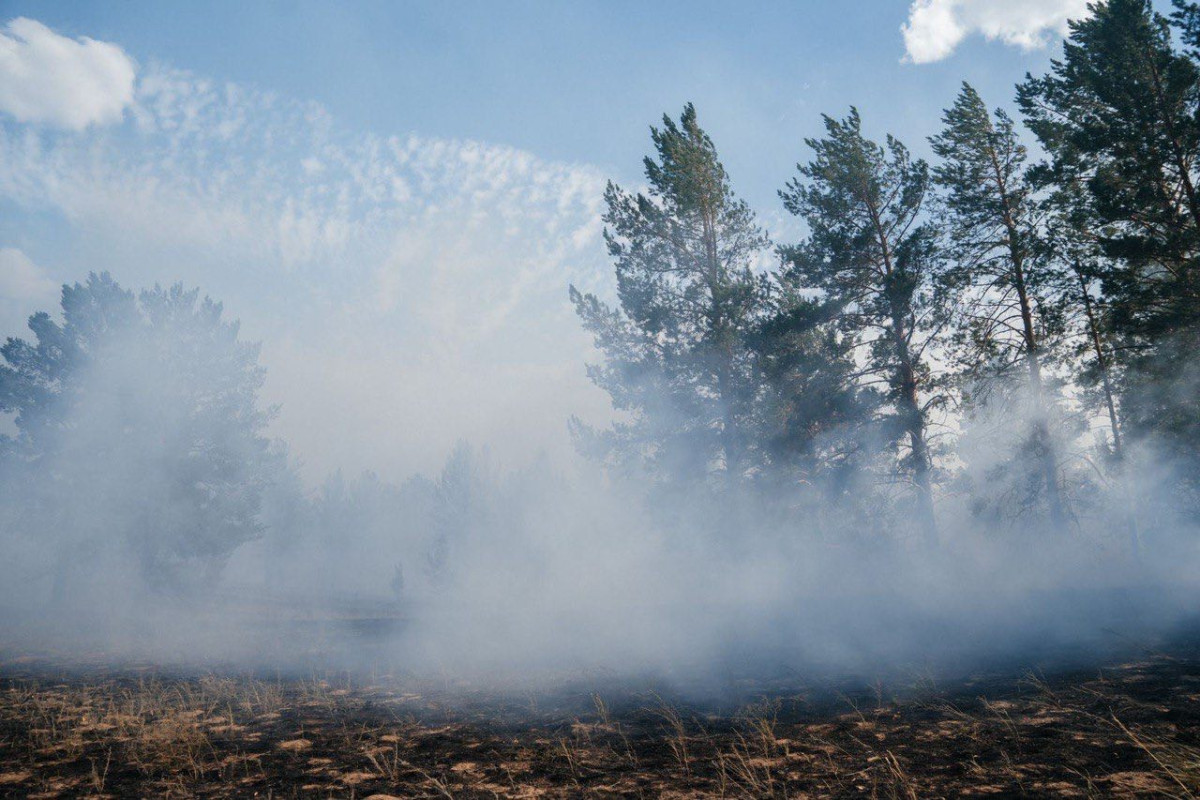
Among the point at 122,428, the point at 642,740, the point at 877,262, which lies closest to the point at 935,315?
the point at 877,262

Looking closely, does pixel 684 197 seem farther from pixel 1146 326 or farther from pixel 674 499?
pixel 1146 326

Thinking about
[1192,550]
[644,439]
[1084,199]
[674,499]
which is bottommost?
[1192,550]

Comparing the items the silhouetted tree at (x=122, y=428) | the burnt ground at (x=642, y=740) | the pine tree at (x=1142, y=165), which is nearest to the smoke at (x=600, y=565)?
the silhouetted tree at (x=122, y=428)

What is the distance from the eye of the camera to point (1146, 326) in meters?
12.6

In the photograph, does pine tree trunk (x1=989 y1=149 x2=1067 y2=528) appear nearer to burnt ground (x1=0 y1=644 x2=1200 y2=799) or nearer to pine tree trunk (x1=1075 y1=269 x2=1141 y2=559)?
pine tree trunk (x1=1075 y1=269 x2=1141 y2=559)

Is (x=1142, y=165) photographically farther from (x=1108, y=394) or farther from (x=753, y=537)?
(x=753, y=537)

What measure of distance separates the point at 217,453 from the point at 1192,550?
3578cm

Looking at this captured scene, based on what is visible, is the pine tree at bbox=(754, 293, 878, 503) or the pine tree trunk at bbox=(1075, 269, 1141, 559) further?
the pine tree at bbox=(754, 293, 878, 503)

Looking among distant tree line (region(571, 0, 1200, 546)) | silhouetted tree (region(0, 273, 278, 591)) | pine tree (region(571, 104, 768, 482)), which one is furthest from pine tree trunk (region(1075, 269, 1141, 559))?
silhouetted tree (region(0, 273, 278, 591))

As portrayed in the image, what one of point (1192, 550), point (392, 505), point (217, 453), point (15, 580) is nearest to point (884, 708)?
point (1192, 550)

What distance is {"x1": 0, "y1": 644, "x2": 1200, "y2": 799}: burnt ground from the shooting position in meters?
4.25

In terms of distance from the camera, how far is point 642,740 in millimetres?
5797

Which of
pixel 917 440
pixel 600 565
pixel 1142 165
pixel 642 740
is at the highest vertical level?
pixel 1142 165

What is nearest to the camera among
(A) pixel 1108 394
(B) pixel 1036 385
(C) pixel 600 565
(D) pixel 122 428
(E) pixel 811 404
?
(B) pixel 1036 385
